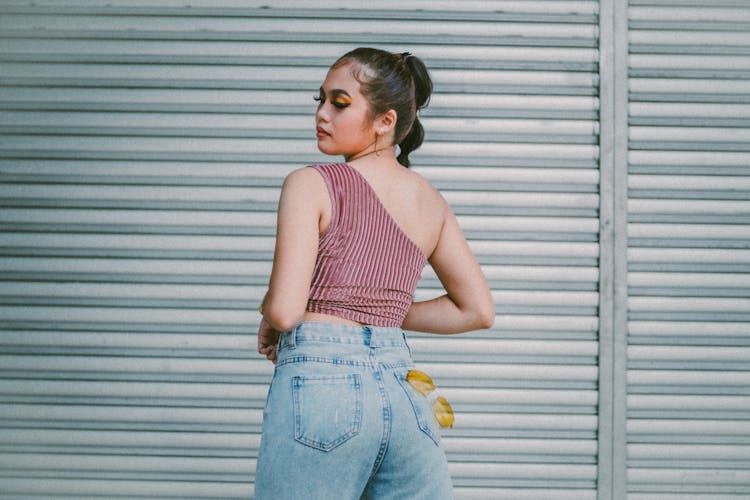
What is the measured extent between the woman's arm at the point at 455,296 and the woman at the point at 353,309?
11cm

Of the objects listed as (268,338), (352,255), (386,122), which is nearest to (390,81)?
(386,122)

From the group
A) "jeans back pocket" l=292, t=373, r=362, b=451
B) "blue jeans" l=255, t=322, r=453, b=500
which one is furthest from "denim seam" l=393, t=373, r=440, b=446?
"jeans back pocket" l=292, t=373, r=362, b=451

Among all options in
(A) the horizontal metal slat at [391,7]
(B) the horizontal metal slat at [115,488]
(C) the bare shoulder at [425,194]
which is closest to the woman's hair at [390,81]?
(C) the bare shoulder at [425,194]

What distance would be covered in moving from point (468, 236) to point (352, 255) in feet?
6.89

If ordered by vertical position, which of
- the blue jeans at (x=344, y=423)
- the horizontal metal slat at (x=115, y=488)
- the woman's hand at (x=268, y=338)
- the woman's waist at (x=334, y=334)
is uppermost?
the woman's waist at (x=334, y=334)

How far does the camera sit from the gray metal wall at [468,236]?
366cm

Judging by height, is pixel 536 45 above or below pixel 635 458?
above

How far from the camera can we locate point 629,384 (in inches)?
144

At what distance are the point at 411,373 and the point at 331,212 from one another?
1.31 ft

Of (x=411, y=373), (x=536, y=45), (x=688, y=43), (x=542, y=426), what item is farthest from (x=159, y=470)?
(x=688, y=43)

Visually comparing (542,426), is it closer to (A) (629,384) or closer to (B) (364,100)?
(A) (629,384)

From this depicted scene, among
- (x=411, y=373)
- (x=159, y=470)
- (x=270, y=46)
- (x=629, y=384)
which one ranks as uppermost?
(x=270, y=46)

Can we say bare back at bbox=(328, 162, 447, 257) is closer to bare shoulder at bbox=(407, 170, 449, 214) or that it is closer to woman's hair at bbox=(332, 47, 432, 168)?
bare shoulder at bbox=(407, 170, 449, 214)

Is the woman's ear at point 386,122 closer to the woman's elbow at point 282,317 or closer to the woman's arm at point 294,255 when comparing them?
the woman's arm at point 294,255
